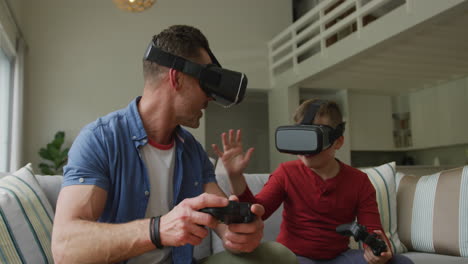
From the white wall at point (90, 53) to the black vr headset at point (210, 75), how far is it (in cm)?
442

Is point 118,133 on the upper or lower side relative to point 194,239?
upper

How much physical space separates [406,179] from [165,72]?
1359 millimetres

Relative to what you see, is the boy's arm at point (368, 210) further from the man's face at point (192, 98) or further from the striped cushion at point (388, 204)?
the man's face at point (192, 98)

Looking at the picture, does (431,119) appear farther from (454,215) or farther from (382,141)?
(454,215)

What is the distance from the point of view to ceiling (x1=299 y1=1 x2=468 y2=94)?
367cm

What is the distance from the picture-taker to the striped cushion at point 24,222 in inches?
42.7

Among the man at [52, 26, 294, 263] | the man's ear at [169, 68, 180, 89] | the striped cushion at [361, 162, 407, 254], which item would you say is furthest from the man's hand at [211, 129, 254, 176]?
the striped cushion at [361, 162, 407, 254]

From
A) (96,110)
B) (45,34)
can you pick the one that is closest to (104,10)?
(45,34)

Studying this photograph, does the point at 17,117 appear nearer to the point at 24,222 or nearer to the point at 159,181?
the point at 24,222

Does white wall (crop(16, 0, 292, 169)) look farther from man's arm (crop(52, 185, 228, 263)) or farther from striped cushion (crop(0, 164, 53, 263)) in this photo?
man's arm (crop(52, 185, 228, 263))

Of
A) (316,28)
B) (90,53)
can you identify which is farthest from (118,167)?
(90,53)

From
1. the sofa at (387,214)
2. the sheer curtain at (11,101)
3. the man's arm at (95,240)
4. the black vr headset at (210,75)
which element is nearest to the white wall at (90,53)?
the sheer curtain at (11,101)

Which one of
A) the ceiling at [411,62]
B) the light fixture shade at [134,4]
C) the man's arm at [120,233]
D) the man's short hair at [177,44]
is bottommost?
the man's arm at [120,233]

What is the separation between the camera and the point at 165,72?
3.59 ft
